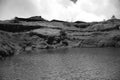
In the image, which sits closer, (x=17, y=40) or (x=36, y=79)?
(x=36, y=79)

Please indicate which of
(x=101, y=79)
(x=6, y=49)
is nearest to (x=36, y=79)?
(x=101, y=79)

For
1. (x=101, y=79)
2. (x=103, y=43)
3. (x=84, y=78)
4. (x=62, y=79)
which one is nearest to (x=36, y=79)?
(x=62, y=79)

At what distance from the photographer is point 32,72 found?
7838 cm

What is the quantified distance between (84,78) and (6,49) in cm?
8129

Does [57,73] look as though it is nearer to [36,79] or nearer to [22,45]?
[36,79]

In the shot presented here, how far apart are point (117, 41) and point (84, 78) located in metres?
136

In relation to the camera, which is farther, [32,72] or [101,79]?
[32,72]

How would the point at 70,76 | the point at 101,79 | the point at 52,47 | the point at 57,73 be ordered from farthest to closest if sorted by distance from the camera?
the point at 52,47 → the point at 57,73 → the point at 70,76 → the point at 101,79

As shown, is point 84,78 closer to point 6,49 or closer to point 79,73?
point 79,73

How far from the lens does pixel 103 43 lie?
197875 millimetres

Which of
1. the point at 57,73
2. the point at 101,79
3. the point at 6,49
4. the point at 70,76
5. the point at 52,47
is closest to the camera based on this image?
the point at 101,79

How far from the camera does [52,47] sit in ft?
636

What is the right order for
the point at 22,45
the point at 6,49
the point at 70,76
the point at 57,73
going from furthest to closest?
the point at 22,45 → the point at 6,49 → the point at 57,73 → the point at 70,76

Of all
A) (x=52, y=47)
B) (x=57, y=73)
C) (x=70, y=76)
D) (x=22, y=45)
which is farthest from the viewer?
(x=52, y=47)
